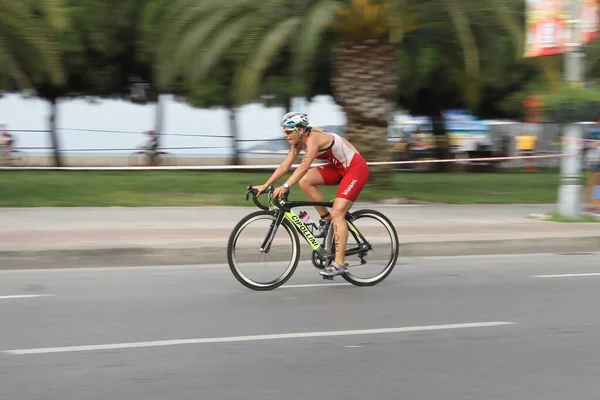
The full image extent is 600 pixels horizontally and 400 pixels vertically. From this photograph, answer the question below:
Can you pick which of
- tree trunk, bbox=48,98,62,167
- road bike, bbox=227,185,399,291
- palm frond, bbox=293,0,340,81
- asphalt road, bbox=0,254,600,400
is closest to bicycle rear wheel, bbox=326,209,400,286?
road bike, bbox=227,185,399,291

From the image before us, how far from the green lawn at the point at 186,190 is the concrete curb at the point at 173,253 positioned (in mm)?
5150

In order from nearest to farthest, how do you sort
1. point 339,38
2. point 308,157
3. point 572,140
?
point 308,157 < point 572,140 < point 339,38

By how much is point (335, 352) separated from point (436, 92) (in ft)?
78.2

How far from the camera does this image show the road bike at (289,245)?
8656 millimetres

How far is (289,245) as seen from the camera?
28.8 ft

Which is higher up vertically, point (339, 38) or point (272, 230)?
point (339, 38)

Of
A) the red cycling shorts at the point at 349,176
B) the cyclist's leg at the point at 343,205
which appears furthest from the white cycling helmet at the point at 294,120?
the cyclist's leg at the point at 343,205

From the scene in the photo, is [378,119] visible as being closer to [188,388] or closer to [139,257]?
[139,257]

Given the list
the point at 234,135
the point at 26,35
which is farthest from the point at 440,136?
the point at 26,35

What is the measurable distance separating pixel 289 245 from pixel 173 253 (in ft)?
8.08

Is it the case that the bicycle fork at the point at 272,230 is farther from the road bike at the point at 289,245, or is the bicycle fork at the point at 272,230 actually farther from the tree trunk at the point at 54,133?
the tree trunk at the point at 54,133

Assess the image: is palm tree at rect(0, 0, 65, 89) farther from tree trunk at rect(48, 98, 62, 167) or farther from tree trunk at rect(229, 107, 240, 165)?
tree trunk at rect(229, 107, 240, 165)

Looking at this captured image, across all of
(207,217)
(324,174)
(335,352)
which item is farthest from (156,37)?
(335,352)

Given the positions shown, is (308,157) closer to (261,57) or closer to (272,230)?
(272,230)
